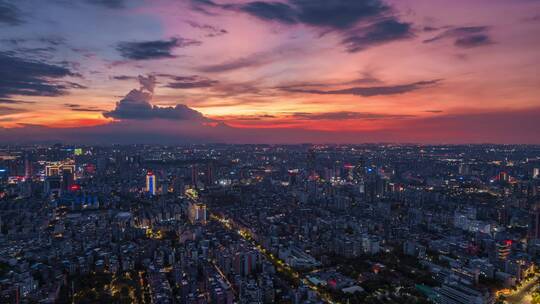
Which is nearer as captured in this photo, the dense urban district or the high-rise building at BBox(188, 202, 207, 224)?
the dense urban district

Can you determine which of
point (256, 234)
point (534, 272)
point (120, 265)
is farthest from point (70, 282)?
point (534, 272)

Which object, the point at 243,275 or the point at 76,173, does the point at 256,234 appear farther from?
the point at 76,173

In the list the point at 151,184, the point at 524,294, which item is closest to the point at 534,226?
the point at 524,294

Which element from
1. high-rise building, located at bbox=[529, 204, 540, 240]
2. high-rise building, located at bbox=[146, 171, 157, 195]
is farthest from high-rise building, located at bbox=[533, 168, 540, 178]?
high-rise building, located at bbox=[146, 171, 157, 195]

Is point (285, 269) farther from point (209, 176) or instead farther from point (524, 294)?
point (209, 176)

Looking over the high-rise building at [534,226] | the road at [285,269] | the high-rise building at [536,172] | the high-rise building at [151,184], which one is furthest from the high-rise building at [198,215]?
the high-rise building at [536,172]

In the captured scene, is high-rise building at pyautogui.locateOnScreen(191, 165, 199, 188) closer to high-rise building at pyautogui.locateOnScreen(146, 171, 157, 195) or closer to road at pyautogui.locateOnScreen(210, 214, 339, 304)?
high-rise building at pyautogui.locateOnScreen(146, 171, 157, 195)

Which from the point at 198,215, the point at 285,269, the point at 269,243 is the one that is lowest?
the point at 285,269

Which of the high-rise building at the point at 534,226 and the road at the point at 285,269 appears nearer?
the road at the point at 285,269

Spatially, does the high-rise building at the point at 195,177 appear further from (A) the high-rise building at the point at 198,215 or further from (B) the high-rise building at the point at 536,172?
(B) the high-rise building at the point at 536,172
